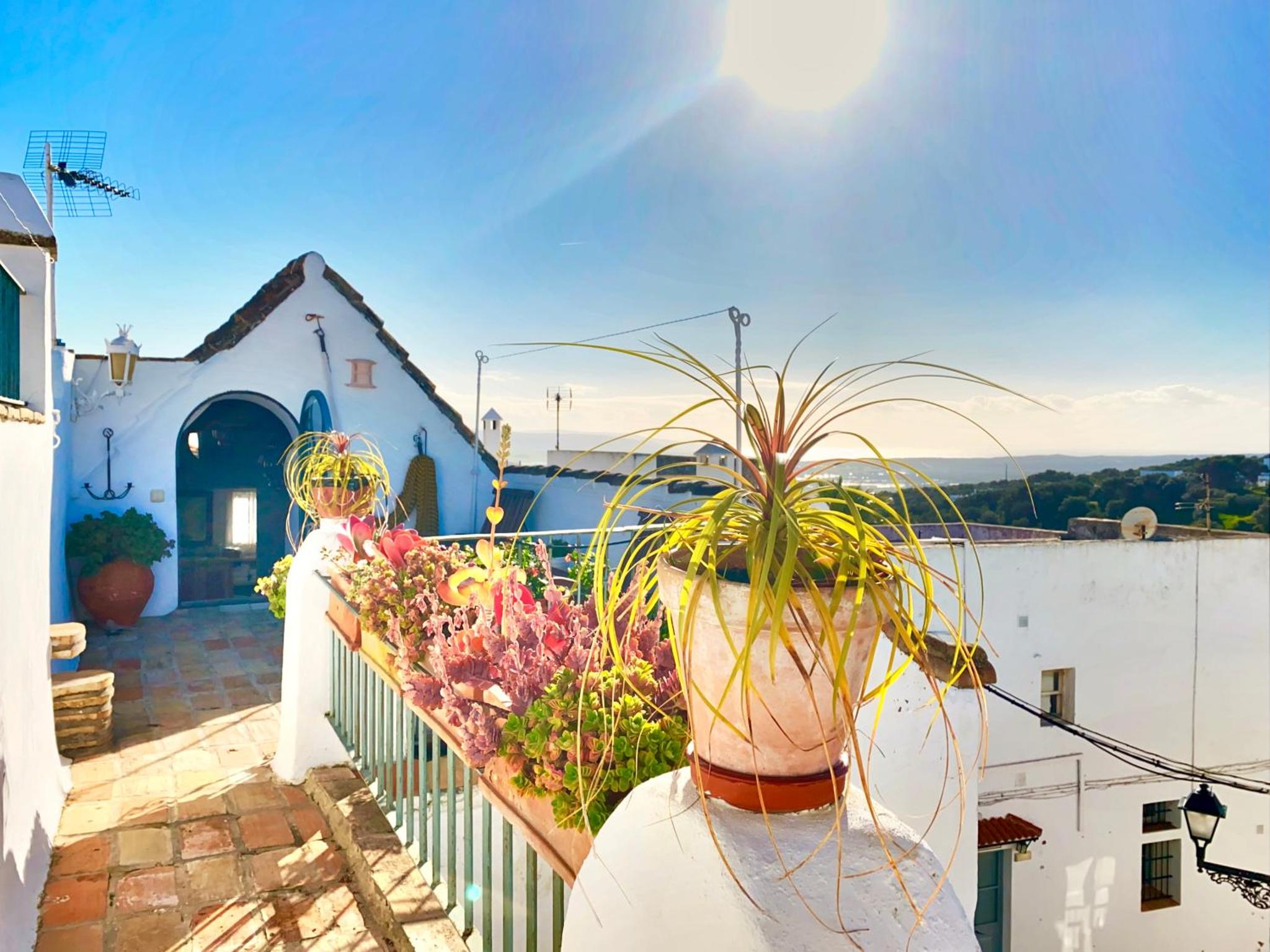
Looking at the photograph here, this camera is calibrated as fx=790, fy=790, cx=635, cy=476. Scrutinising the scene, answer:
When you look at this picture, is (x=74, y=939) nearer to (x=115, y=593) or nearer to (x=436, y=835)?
(x=436, y=835)

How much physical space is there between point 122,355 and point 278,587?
4.85 metres

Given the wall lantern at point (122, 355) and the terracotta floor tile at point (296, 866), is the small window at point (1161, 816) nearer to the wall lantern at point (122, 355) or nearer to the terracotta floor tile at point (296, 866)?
the terracotta floor tile at point (296, 866)

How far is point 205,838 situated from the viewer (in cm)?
290

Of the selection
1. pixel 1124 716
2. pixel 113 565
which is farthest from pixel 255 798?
pixel 1124 716

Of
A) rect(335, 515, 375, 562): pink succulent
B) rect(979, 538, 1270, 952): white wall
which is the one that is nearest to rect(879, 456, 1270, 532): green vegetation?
rect(979, 538, 1270, 952): white wall

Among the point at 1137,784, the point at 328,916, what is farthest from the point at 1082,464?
the point at 328,916

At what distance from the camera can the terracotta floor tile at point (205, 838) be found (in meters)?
2.79

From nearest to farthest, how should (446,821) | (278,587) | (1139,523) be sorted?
1. (446,821)
2. (278,587)
3. (1139,523)

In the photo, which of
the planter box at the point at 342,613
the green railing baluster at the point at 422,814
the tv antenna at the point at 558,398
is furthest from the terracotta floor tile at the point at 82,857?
the tv antenna at the point at 558,398

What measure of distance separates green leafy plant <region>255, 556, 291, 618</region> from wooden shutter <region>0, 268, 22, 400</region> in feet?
4.20

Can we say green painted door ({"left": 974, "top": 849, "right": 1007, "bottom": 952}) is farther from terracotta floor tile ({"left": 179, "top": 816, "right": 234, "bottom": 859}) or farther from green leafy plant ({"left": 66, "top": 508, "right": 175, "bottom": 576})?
green leafy plant ({"left": 66, "top": 508, "right": 175, "bottom": 576})

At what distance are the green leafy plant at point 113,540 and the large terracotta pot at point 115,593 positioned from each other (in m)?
0.07

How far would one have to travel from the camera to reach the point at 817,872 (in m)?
0.75

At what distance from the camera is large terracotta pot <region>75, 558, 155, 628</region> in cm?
699
